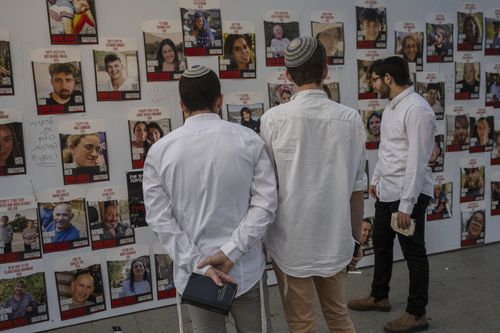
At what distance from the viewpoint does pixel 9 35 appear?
2.88 m

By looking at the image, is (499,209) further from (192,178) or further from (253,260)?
(192,178)

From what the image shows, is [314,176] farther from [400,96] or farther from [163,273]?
[163,273]

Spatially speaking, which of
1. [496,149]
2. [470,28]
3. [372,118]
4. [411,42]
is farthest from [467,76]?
[372,118]

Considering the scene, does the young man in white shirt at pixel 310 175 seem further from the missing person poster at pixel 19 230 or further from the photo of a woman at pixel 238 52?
the missing person poster at pixel 19 230

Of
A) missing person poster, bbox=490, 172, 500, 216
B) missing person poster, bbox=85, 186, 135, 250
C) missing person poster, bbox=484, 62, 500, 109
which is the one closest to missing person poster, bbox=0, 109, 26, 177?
missing person poster, bbox=85, 186, 135, 250

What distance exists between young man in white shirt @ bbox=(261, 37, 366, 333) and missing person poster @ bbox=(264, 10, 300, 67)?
1654 millimetres

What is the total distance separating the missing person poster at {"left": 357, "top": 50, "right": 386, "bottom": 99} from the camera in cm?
Result: 393

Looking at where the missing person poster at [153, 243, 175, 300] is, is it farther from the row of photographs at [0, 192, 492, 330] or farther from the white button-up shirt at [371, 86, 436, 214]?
the white button-up shirt at [371, 86, 436, 214]

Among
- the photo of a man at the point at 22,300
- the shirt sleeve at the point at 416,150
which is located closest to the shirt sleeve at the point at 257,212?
the shirt sleeve at the point at 416,150

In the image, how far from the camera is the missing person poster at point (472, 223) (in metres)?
4.50

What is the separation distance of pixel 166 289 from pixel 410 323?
1.77 m

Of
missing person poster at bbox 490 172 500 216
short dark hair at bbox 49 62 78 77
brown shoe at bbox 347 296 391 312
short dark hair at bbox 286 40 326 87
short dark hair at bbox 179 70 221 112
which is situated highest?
short dark hair at bbox 49 62 78 77

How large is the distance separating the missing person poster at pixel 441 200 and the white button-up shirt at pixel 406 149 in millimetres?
1429

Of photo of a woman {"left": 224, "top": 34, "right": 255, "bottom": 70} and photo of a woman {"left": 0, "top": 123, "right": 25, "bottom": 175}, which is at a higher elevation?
photo of a woman {"left": 224, "top": 34, "right": 255, "bottom": 70}
